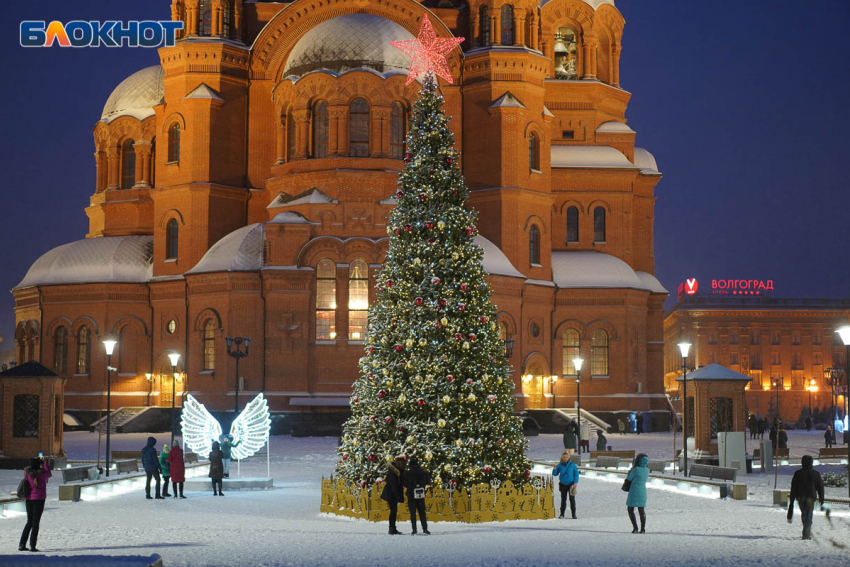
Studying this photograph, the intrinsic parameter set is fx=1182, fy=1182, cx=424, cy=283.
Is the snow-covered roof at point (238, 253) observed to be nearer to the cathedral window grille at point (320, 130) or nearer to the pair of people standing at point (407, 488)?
the cathedral window grille at point (320, 130)

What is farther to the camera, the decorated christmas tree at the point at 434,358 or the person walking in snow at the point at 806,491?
the decorated christmas tree at the point at 434,358

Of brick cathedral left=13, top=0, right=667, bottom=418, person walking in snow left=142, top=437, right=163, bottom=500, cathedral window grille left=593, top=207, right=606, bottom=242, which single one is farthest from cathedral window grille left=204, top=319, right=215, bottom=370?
person walking in snow left=142, top=437, right=163, bottom=500

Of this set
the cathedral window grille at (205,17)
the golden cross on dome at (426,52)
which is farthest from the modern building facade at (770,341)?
the golden cross on dome at (426,52)

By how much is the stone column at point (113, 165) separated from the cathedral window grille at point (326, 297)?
15826mm

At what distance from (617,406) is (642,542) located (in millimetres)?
37800

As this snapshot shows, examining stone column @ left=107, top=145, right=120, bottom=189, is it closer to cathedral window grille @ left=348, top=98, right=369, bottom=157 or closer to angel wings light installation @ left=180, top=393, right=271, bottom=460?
cathedral window grille @ left=348, top=98, right=369, bottom=157

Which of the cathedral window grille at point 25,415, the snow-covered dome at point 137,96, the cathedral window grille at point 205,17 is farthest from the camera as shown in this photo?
the snow-covered dome at point 137,96

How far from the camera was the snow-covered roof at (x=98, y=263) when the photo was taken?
54250 millimetres

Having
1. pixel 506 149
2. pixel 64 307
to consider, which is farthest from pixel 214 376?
pixel 506 149

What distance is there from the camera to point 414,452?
19312mm

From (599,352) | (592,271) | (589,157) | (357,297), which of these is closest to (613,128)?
(589,157)

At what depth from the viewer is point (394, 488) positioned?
60.1ft

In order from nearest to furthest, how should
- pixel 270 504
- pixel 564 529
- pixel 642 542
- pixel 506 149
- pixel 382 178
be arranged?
pixel 642 542 < pixel 564 529 < pixel 270 504 < pixel 382 178 < pixel 506 149

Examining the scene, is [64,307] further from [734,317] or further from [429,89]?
[734,317]
